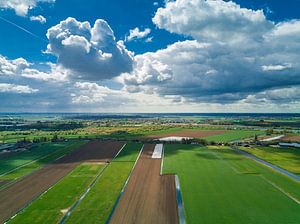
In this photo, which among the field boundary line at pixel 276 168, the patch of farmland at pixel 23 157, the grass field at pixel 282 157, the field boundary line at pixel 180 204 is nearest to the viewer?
the field boundary line at pixel 180 204

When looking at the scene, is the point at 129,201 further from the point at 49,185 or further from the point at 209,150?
the point at 209,150

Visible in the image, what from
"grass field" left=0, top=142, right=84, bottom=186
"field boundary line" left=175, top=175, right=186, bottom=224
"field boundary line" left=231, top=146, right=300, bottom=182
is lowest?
"field boundary line" left=175, top=175, right=186, bottom=224

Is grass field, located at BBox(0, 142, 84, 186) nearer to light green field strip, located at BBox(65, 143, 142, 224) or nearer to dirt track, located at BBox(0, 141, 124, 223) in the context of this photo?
dirt track, located at BBox(0, 141, 124, 223)

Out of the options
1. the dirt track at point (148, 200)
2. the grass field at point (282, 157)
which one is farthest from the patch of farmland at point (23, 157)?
the grass field at point (282, 157)

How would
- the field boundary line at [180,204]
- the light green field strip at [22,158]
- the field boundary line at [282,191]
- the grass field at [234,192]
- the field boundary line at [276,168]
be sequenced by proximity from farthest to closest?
1. the light green field strip at [22,158]
2. the field boundary line at [276,168]
3. the field boundary line at [282,191]
4. the grass field at [234,192]
5. the field boundary line at [180,204]

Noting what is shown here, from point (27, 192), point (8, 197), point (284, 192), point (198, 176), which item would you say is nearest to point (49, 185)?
point (27, 192)

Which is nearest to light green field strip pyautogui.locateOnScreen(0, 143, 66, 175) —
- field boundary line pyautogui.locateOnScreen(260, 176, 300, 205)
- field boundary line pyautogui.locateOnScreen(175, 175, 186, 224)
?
field boundary line pyautogui.locateOnScreen(175, 175, 186, 224)

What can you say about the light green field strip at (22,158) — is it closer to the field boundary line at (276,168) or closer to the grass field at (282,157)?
the field boundary line at (276,168)
